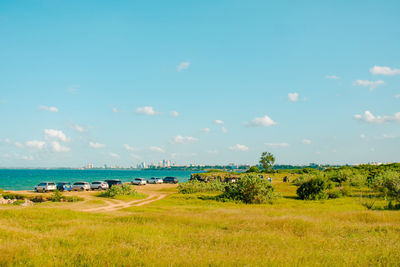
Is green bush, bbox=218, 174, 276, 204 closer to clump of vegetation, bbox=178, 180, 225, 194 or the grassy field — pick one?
clump of vegetation, bbox=178, 180, 225, 194

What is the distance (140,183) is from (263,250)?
70.0m

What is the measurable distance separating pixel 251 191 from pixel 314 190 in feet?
31.6

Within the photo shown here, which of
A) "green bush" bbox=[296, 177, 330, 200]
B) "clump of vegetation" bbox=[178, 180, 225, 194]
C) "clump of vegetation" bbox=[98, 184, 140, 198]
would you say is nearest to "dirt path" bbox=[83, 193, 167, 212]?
"clump of vegetation" bbox=[98, 184, 140, 198]

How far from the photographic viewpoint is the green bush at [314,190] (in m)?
39.8

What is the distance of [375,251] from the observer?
10062 millimetres

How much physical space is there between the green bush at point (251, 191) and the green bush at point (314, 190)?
5.62m

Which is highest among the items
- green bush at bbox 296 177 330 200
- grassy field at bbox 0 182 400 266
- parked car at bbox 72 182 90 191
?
grassy field at bbox 0 182 400 266

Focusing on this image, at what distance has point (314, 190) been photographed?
40.4 meters

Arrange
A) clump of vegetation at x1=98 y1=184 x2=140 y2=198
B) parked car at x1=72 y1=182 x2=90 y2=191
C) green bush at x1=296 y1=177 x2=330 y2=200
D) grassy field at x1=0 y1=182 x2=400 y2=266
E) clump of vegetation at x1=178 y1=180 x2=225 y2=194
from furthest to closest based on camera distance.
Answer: parked car at x1=72 y1=182 x2=90 y2=191 < clump of vegetation at x1=178 y1=180 x2=225 y2=194 < clump of vegetation at x1=98 y1=184 x2=140 y2=198 < green bush at x1=296 y1=177 x2=330 y2=200 < grassy field at x1=0 y1=182 x2=400 y2=266

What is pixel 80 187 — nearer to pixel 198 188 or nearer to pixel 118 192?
pixel 118 192

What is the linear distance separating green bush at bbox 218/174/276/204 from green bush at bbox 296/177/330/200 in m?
5.62

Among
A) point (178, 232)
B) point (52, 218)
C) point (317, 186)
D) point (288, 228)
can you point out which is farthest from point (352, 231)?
point (317, 186)

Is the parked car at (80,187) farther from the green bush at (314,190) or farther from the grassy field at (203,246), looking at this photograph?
the grassy field at (203,246)

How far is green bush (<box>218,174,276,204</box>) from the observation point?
3684cm
